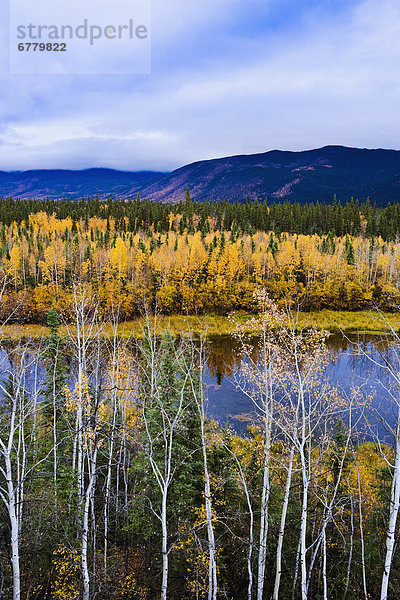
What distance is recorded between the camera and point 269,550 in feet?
49.4

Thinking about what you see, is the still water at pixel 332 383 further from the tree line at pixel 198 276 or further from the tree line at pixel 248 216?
the tree line at pixel 248 216

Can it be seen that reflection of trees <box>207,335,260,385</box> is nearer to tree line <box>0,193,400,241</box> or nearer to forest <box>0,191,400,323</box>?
forest <box>0,191,400,323</box>

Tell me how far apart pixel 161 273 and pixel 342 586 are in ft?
171

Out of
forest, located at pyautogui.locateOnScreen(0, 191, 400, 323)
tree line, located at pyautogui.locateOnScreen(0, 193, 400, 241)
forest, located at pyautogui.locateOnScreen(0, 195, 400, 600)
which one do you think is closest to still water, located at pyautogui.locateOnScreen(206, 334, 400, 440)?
forest, located at pyautogui.locateOnScreen(0, 195, 400, 600)

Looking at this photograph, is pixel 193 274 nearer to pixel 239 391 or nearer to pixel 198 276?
pixel 198 276

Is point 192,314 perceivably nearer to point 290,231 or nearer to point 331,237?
point 331,237

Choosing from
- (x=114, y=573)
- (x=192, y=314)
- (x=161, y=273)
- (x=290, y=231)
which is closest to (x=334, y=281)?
(x=192, y=314)

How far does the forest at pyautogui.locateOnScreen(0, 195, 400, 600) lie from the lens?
1053 cm

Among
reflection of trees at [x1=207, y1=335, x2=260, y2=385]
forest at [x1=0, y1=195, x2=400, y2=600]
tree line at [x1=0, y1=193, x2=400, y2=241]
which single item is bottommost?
reflection of trees at [x1=207, y1=335, x2=260, y2=385]

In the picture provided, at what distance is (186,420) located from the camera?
14.6 meters

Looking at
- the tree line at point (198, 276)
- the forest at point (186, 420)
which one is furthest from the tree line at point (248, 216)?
the tree line at point (198, 276)

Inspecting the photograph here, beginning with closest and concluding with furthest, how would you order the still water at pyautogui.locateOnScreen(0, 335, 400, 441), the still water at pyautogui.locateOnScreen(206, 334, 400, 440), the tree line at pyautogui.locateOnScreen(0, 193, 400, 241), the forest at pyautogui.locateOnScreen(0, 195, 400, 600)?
the forest at pyautogui.locateOnScreen(0, 195, 400, 600), the still water at pyautogui.locateOnScreen(0, 335, 400, 441), the still water at pyautogui.locateOnScreen(206, 334, 400, 440), the tree line at pyautogui.locateOnScreen(0, 193, 400, 241)

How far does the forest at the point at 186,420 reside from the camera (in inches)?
415

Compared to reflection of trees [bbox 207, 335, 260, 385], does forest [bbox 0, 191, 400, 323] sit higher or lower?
higher
